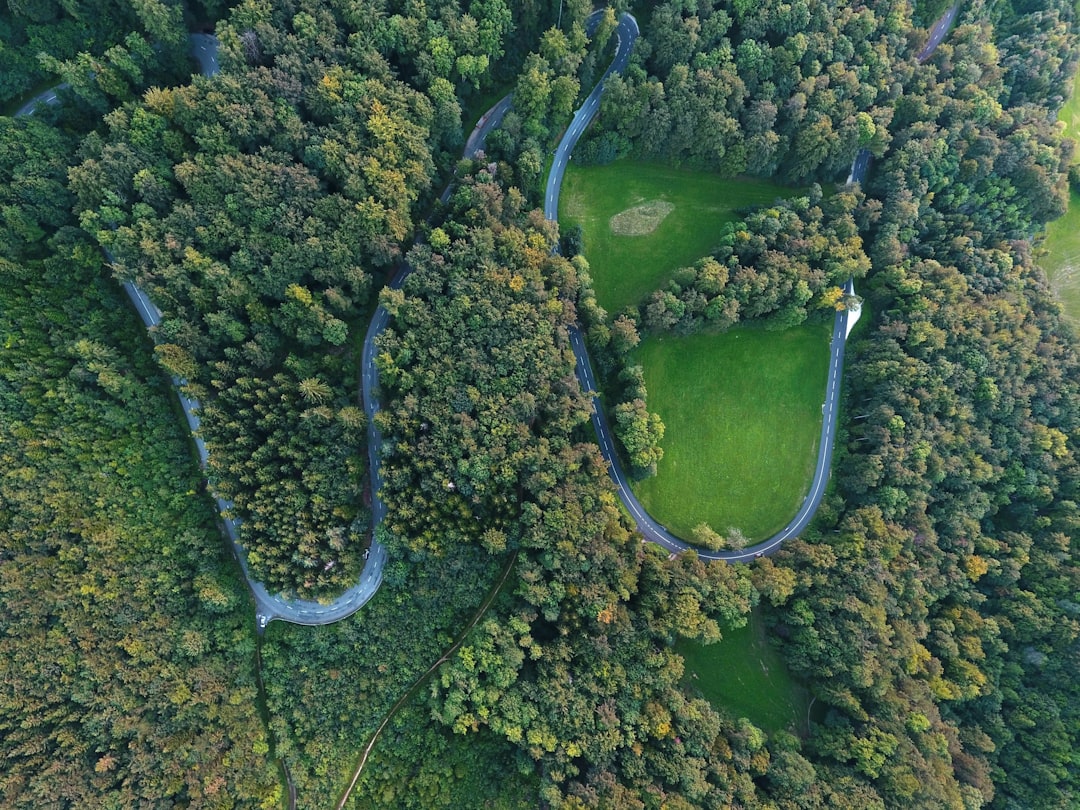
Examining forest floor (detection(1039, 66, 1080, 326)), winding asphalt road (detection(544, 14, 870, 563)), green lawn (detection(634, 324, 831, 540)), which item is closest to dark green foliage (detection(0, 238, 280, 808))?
winding asphalt road (detection(544, 14, 870, 563))

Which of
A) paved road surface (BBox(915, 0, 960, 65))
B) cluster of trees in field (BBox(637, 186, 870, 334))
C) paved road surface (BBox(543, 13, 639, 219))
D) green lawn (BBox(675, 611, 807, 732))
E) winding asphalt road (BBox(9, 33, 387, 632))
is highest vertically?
paved road surface (BBox(915, 0, 960, 65))

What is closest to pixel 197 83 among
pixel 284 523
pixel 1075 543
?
pixel 284 523

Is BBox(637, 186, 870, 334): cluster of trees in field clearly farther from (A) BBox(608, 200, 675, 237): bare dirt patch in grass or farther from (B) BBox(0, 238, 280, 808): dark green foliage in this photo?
(B) BBox(0, 238, 280, 808): dark green foliage

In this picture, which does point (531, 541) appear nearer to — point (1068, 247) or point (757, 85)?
point (757, 85)

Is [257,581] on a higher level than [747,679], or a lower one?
higher

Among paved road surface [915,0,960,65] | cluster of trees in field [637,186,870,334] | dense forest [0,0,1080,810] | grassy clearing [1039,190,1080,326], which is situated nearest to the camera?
dense forest [0,0,1080,810]

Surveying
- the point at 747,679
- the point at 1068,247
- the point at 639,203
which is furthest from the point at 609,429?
the point at 1068,247

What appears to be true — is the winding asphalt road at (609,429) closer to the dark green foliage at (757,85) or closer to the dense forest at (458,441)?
the dense forest at (458,441)

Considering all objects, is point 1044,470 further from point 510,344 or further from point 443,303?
point 443,303
